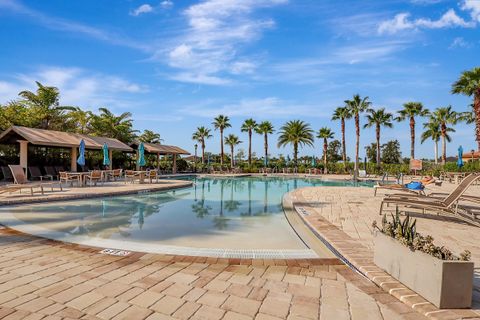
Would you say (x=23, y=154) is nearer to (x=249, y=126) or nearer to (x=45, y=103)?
(x=45, y=103)

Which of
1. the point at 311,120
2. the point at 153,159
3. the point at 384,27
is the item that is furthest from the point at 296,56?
the point at 153,159

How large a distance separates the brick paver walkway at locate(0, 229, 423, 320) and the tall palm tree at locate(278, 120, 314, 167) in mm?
29715

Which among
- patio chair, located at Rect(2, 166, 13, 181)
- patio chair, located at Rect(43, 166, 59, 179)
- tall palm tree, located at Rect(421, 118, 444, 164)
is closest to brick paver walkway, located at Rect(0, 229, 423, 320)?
patio chair, located at Rect(2, 166, 13, 181)

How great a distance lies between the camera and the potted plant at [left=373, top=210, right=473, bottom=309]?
2332 mm

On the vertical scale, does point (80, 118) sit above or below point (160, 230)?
above

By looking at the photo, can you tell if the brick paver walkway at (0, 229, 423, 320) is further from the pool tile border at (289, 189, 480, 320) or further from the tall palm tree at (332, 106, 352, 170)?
the tall palm tree at (332, 106, 352, 170)

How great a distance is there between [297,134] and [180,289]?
3097cm

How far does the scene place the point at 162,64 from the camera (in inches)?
634

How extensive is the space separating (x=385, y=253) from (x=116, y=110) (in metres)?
28.1

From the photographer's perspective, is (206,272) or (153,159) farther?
(153,159)

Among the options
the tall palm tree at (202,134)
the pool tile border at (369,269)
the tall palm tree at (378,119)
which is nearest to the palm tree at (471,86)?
the tall palm tree at (378,119)

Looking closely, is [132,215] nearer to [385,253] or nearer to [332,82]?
[385,253]

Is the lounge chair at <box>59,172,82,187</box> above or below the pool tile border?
above

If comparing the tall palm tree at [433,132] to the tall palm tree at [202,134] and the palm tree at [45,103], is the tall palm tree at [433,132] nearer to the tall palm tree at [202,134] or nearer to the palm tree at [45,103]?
the tall palm tree at [202,134]
